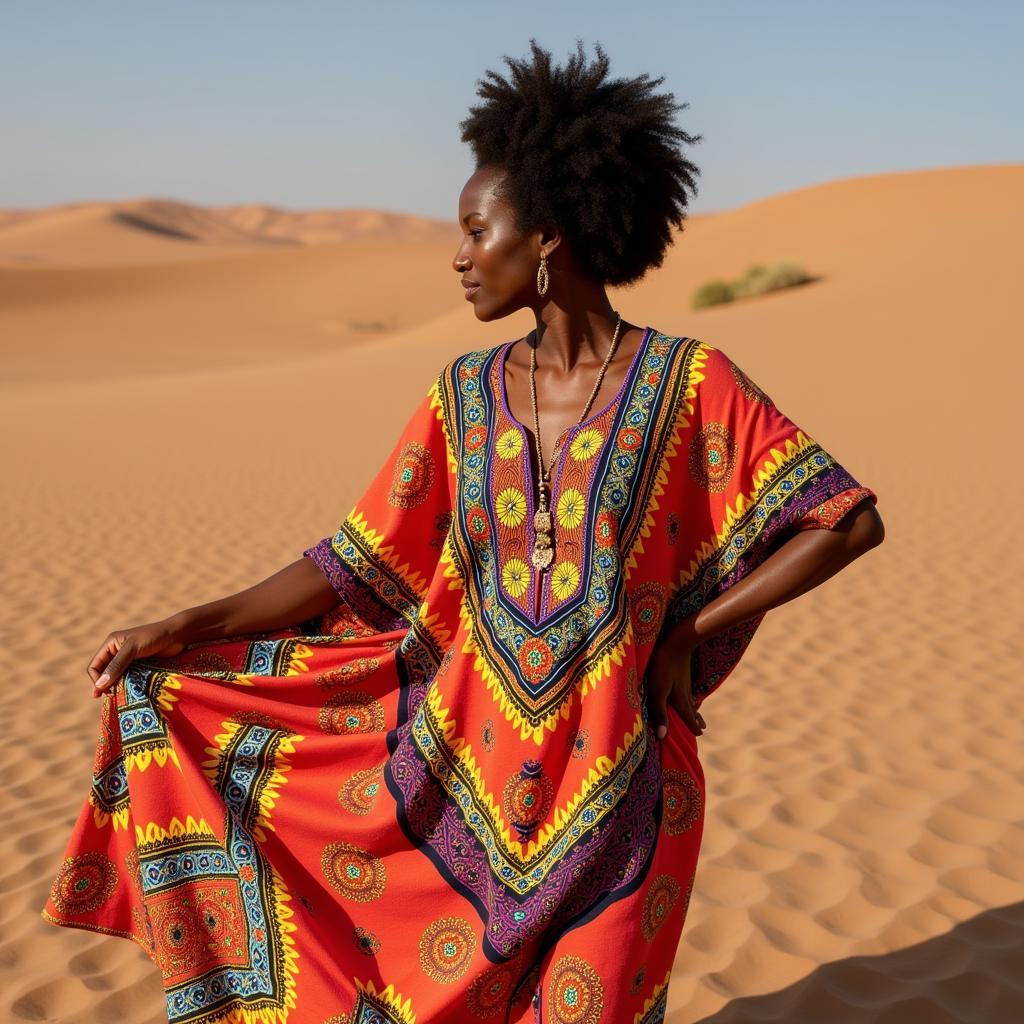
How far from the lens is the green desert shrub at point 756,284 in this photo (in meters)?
29.8

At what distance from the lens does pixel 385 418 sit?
2034cm

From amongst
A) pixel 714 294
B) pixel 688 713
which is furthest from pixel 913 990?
pixel 714 294

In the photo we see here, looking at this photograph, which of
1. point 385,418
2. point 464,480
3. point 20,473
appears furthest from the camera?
point 385,418

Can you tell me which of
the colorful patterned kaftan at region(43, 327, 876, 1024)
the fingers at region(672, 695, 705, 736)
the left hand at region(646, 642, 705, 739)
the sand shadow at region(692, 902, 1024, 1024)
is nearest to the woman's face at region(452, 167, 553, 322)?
the colorful patterned kaftan at region(43, 327, 876, 1024)

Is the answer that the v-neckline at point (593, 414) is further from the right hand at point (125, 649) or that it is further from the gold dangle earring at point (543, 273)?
the right hand at point (125, 649)

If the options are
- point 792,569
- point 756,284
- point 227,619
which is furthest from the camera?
point 756,284

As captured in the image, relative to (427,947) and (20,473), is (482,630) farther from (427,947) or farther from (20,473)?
(20,473)

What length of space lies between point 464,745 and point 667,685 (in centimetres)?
45

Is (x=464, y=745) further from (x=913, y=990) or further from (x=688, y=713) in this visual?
(x=913, y=990)

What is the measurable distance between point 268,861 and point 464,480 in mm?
947

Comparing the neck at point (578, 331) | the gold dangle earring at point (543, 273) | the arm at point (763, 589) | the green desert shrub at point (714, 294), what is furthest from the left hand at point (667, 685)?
the green desert shrub at point (714, 294)

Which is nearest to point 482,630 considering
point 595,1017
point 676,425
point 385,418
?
point 676,425

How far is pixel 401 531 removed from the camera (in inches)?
117

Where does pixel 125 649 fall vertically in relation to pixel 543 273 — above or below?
below
